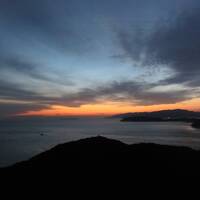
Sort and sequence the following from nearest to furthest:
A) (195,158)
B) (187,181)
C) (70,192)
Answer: (70,192) < (187,181) < (195,158)

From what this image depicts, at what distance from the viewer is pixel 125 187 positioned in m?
10.3

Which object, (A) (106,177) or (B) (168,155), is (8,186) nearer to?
(A) (106,177)

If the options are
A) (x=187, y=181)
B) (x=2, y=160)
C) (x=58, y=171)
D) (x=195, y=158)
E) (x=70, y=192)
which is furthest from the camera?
(x=2, y=160)

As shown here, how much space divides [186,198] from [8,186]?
9.69m

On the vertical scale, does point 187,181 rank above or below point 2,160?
above

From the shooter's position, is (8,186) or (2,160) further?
(2,160)

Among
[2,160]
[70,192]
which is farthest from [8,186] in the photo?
[2,160]

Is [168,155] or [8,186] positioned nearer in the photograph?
[8,186]

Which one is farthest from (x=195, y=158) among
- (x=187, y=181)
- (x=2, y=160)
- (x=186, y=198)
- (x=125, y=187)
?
(x=2, y=160)

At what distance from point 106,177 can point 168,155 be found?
220 inches

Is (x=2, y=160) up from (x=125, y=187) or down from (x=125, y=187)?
down

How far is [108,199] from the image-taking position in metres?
9.53

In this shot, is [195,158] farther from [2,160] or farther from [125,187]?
[2,160]

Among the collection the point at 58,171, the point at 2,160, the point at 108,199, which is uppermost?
the point at 58,171
